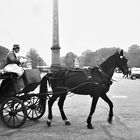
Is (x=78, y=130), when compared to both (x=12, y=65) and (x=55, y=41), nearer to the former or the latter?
(x=12, y=65)

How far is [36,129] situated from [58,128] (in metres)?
0.53

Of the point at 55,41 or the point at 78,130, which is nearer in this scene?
the point at 78,130

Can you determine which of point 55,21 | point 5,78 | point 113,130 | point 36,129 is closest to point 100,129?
point 113,130

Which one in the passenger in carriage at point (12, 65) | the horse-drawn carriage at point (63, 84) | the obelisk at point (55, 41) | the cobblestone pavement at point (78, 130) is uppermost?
the obelisk at point (55, 41)

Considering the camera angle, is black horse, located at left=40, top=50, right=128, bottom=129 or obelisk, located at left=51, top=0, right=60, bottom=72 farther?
obelisk, located at left=51, top=0, right=60, bottom=72

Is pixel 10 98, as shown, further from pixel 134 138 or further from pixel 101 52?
pixel 101 52

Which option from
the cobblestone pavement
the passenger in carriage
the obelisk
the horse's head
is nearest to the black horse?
the horse's head

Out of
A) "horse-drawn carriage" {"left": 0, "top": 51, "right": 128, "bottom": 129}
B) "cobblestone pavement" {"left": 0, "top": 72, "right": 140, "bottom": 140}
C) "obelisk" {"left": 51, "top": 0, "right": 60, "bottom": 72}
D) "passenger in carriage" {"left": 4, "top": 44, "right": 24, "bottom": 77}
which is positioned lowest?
"cobblestone pavement" {"left": 0, "top": 72, "right": 140, "bottom": 140}

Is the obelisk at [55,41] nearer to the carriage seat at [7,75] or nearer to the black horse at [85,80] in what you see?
the black horse at [85,80]

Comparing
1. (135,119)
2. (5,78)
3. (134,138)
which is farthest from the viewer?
(135,119)

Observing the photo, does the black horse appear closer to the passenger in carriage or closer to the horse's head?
the horse's head

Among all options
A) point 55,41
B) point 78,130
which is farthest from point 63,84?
point 55,41

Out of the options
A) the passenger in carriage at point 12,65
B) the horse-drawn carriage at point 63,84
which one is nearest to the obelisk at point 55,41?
the horse-drawn carriage at point 63,84

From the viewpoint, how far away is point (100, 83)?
6.80 meters
